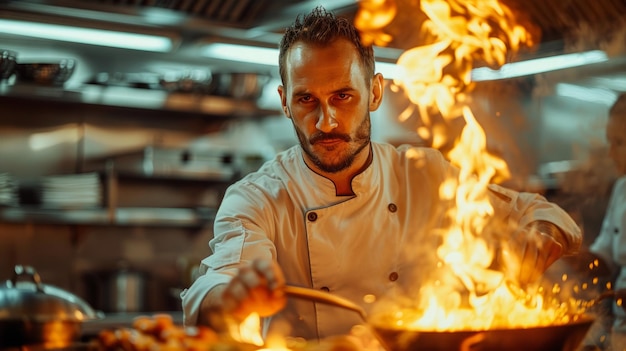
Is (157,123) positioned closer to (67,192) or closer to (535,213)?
(67,192)

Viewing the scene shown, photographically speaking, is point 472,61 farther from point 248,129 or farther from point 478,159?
point 478,159

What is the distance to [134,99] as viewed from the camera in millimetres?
4766

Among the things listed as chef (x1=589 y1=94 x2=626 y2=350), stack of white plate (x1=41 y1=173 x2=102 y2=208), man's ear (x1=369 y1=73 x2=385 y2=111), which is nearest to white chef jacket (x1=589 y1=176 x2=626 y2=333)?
chef (x1=589 y1=94 x2=626 y2=350)

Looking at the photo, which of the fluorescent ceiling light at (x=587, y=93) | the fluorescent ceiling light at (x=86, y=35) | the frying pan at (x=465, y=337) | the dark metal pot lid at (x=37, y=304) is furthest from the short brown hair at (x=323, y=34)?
the fluorescent ceiling light at (x=587, y=93)

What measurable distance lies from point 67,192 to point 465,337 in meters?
3.54

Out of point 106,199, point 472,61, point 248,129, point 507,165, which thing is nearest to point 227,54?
point 248,129

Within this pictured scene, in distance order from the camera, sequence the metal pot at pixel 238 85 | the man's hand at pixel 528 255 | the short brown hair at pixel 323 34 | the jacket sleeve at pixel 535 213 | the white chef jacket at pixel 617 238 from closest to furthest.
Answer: the man's hand at pixel 528 255 → the jacket sleeve at pixel 535 213 → the short brown hair at pixel 323 34 → the white chef jacket at pixel 617 238 → the metal pot at pixel 238 85

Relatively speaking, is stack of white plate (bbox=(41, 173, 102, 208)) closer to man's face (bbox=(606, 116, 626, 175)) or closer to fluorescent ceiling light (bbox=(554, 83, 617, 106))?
man's face (bbox=(606, 116, 626, 175))

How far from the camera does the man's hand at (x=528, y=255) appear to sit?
78.5 inches

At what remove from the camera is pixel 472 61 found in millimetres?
5652

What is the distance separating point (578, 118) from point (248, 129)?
2442 millimetres

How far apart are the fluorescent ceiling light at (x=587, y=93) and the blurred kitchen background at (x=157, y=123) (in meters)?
0.01

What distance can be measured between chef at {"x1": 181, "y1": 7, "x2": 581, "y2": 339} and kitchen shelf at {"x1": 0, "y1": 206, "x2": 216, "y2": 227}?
2374 millimetres

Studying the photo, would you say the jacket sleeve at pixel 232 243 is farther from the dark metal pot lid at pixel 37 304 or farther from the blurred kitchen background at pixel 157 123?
the blurred kitchen background at pixel 157 123
